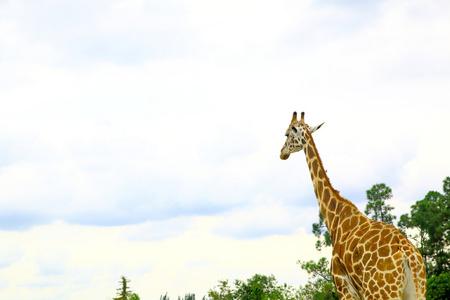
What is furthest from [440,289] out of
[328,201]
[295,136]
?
[295,136]

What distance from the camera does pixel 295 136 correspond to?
17297 millimetres

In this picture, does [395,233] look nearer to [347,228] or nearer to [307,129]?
[347,228]

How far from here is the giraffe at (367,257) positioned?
42.5ft

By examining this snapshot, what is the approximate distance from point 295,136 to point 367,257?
4.90 metres

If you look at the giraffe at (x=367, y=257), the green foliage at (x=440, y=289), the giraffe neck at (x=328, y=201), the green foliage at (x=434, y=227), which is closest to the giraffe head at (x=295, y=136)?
the giraffe neck at (x=328, y=201)

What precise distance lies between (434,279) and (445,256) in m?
8.23

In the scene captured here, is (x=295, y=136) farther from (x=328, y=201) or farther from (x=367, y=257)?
(x=367, y=257)

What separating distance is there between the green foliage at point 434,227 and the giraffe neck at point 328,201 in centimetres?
2798

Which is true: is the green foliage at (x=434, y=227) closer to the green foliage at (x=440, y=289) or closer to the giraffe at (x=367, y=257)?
the green foliage at (x=440, y=289)

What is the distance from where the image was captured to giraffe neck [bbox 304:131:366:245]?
15.3m

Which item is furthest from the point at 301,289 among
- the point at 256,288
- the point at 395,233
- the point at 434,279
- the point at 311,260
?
the point at 395,233

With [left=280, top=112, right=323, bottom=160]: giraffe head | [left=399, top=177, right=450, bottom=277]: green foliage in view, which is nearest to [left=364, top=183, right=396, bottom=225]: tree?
[left=399, top=177, right=450, bottom=277]: green foliage

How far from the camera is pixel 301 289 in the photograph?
46875 mm

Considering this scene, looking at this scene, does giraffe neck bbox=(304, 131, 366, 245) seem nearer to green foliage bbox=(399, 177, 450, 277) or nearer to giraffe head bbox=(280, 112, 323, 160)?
giraffe head bbox=(280, 112, 323, 160)
